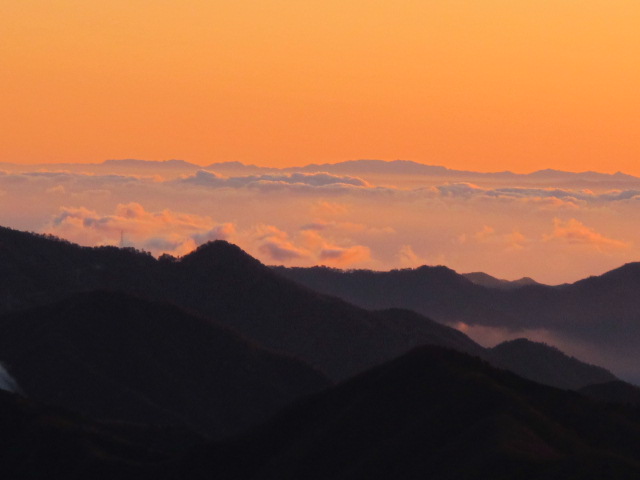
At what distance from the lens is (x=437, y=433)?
112375mm

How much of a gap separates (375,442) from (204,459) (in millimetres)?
15793

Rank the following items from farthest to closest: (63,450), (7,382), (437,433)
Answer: (7,382), (63,450), (437,433)

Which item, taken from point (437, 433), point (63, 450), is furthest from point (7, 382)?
point (437, 433)

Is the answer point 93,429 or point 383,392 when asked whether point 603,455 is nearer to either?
point 383,392

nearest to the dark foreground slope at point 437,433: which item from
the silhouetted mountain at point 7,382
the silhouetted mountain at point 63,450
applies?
the silhouetted mountain at point 63,450

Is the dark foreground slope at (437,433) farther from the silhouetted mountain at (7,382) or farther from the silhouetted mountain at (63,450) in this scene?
the silhouetted mountain at (7,382)

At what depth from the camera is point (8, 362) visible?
638 ft

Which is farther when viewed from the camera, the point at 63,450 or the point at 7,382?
the point at 7,382

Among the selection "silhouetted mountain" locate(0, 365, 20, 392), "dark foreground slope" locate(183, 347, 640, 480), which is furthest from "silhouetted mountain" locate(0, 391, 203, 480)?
"silhouetted mountain" locate(0, 365, 20, 392)

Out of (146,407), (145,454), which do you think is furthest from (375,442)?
(146,407)

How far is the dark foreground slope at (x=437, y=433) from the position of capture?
100438 mm

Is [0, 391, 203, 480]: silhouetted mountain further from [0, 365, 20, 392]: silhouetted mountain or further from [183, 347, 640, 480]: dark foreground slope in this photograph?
[0, 365, 20, 392]: silhouetted mountain

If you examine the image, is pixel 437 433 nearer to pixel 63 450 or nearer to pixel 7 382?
pixel 63 450

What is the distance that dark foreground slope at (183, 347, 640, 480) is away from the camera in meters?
100
